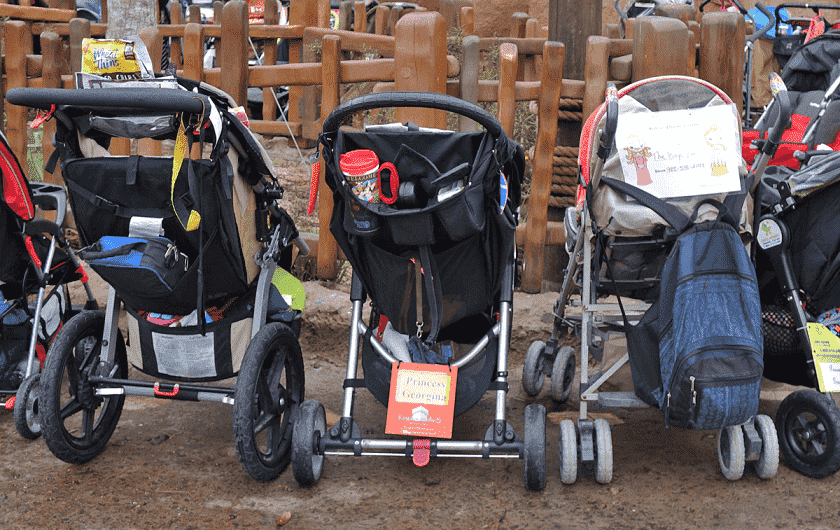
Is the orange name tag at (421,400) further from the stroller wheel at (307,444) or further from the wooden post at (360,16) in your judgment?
the wooden post at (360,16)

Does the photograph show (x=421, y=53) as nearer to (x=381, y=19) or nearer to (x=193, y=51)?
(x=193, y=51)

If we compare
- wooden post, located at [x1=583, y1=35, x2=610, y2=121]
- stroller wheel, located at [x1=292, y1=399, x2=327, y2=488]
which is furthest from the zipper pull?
wooden post, located at [x1=583, y1=35, x2=610, y2=121]

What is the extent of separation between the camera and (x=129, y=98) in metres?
2.97

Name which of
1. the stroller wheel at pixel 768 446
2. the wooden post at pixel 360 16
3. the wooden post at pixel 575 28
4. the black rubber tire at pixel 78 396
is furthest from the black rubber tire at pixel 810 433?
the wooden post at pixel 360 16

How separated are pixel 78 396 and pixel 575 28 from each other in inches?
137

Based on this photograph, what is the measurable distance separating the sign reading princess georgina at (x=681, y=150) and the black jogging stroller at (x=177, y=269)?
4.96 ft

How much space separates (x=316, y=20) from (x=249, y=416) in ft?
23.1

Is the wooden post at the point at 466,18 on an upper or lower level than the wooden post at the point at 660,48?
upper

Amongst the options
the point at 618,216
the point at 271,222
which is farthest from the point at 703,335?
the point at 271,222

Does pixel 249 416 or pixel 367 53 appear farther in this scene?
pixel 367 53

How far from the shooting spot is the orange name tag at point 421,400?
3.11 m

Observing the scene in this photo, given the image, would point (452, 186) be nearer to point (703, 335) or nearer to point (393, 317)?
point (393, 317)

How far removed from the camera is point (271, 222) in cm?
367

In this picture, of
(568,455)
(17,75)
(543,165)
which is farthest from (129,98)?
(17,75)
